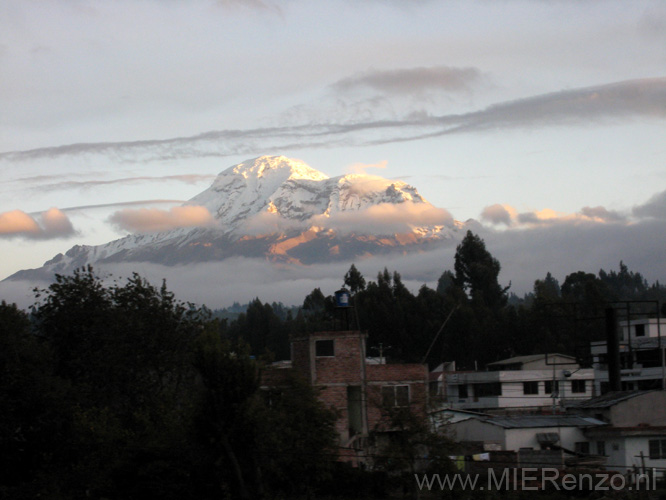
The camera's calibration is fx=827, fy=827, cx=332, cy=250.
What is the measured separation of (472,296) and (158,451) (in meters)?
84.4

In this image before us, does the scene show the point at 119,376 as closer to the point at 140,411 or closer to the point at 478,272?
the point at 140,411

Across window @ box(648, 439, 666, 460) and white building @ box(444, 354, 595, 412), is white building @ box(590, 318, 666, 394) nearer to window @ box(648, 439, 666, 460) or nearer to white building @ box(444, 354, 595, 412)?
white building @ box(444, 354, 595, 412)

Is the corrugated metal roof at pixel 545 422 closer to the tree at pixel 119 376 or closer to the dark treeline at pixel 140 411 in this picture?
the dark treeline at pixel 140 411

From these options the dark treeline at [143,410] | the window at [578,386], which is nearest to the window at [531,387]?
the window at [578,386]

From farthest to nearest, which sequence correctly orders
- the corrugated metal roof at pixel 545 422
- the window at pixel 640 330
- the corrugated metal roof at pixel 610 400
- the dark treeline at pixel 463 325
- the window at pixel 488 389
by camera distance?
the dark treeline at pixel 463 325, the window at pixel 640 330, the window at pixel 488 389, the corrugated metal roof at pixel 610 400, the corrugated metal roof at pixel 545 422

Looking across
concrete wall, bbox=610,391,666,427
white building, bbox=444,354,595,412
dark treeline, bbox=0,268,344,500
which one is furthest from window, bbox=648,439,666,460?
white building, bbox=444,354,595,412

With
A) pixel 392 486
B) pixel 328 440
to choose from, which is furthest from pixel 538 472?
pixel 328 440

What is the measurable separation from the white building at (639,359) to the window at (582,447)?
20068 mm

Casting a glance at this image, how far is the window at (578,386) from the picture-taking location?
67.1 metres

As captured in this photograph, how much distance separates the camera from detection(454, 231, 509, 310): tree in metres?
112

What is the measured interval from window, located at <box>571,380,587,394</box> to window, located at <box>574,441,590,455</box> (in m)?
29.6

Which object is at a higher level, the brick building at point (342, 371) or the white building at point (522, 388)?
the brick building at point (342, 371)

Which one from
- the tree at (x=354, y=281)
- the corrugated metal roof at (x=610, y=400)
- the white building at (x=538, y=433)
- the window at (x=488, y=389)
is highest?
the tree at (x=354, y=281)

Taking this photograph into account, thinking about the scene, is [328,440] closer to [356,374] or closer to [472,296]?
[356,374]
